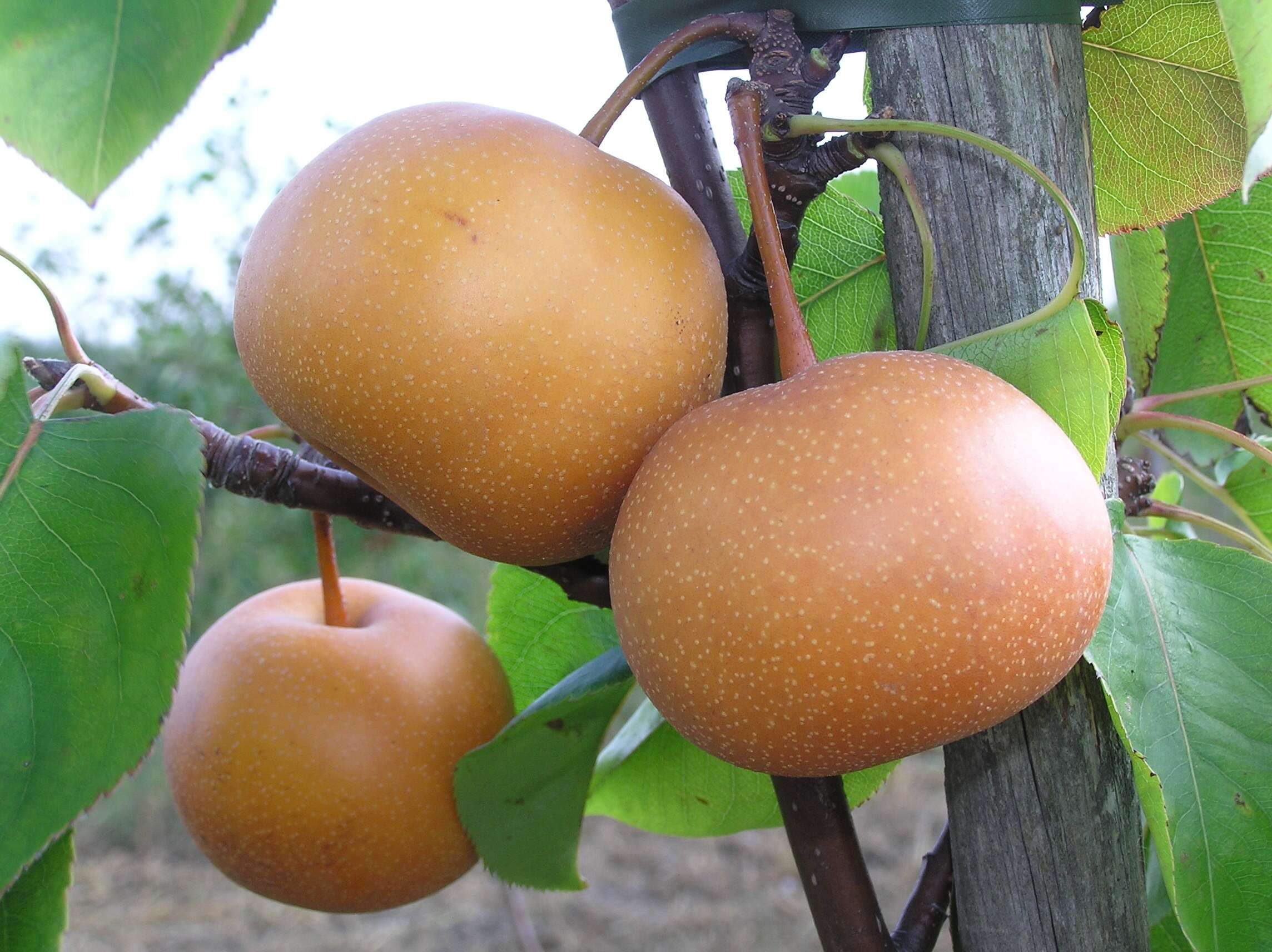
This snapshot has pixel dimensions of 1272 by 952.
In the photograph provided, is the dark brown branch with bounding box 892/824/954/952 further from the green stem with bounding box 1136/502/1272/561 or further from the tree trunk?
the green stem with bounding box 1136/502/1272/561

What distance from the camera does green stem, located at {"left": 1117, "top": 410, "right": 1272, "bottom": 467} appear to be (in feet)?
1.77

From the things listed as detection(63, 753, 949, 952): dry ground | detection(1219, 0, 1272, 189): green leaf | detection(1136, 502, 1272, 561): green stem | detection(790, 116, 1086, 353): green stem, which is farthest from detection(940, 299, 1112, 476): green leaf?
detection(63, 753, 949, 952): dry ground

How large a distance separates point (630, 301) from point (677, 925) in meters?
2.21

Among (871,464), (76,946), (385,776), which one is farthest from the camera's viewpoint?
(76,946)

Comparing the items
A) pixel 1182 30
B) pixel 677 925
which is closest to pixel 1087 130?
pixel 1182 30

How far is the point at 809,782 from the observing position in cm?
53

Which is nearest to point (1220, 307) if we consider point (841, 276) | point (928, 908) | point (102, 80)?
point (841, 276)

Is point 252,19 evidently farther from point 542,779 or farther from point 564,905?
point 564,905

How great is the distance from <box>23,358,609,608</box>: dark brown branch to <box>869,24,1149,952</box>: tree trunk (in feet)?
0.73

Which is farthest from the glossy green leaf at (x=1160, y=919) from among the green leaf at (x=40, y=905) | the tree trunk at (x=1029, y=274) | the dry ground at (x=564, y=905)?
the dry ground at (x=564, y=905)

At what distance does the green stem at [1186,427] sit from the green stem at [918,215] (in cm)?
19

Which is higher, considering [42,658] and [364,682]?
[42,658]

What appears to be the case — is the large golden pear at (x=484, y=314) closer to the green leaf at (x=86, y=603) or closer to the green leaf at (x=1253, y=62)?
the green leaf at (x=86, y=603)

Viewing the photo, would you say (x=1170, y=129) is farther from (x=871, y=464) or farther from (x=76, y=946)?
(x=76, y=946)
